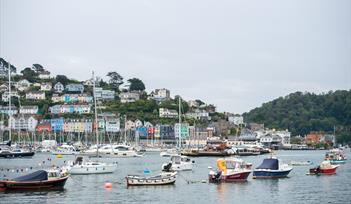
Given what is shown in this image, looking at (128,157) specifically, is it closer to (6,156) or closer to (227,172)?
(6,156)

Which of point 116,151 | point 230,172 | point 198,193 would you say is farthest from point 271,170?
point 116,151

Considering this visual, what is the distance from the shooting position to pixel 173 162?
8344 cm

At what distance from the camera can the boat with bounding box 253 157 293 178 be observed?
6925 centimetres

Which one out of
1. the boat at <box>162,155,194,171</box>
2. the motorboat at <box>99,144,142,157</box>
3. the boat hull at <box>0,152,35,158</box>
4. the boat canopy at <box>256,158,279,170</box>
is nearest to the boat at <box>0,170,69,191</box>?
the boat canopy at <box>256,158,279,170</box>

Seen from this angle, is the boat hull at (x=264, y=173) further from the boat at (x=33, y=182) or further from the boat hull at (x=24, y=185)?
the boat hull at (x=24, y=185)

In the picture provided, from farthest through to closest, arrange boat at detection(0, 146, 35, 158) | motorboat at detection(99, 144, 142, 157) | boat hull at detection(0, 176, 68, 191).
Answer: motorboat at detection(99, 144, 142, 157)
boat at detection(0, 146, 35, 158)
boat hull at detection(0, 176, 68, 191)

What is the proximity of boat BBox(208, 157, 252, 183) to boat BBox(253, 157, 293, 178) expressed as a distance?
2122 mm

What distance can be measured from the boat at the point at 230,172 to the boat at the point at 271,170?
2.12 metres

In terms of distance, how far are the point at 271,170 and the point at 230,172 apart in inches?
246

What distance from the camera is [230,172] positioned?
215 feet

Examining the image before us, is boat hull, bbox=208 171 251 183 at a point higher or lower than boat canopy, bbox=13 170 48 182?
lower


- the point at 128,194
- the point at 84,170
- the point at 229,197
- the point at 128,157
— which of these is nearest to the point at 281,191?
the point at 229,197

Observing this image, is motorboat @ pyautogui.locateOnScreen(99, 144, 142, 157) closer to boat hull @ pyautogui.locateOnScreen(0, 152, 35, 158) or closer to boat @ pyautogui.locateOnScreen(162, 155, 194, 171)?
boat hull @ pyautogui.locateOnScreen(0, 152, 35, 158)

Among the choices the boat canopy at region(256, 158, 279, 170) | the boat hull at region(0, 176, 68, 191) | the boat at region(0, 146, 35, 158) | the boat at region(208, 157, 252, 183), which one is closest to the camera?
the boat hull at region(0, 176, 68, 191)
